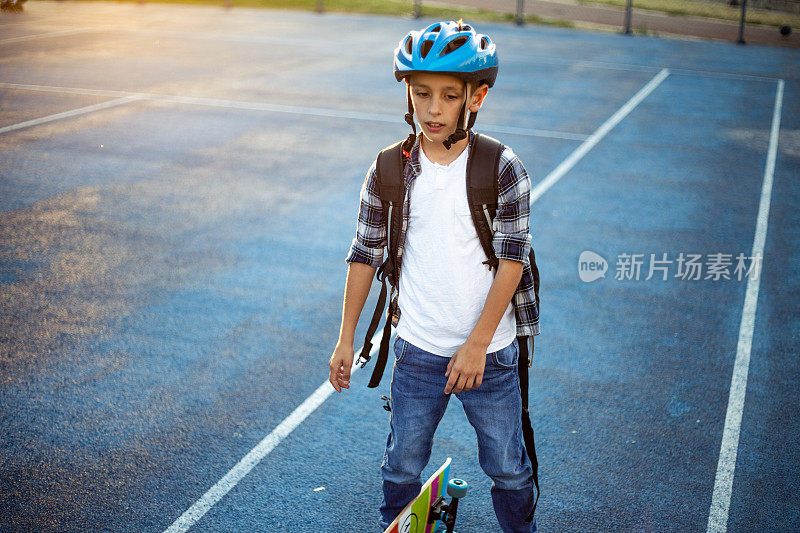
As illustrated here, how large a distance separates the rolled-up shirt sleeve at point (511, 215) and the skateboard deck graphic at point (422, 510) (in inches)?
47.3

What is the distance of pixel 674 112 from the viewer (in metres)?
14.2

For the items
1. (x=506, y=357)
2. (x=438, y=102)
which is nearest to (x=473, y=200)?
(x=438, y=102)

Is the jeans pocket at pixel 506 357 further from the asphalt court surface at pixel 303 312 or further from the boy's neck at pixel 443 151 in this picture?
the asphalt court surface at pixel 303 312

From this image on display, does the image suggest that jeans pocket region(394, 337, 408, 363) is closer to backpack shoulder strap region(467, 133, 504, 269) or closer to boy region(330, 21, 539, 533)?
boy region(330, 21, 539, 533)

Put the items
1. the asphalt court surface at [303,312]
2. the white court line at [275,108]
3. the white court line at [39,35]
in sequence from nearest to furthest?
the asphalt court surface at [303,312] → the white court line at [275,108] → the white court line at [39,35]

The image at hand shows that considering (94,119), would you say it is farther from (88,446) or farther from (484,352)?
(484,352)

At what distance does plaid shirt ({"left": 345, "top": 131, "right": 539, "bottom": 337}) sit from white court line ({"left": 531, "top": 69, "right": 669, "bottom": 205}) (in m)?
6.12

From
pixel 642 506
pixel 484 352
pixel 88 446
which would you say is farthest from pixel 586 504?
pixel 88 446

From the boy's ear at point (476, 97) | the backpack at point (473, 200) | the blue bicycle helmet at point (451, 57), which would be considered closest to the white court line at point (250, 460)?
the backpack at point (473, 200)

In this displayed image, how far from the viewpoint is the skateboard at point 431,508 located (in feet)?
10.8

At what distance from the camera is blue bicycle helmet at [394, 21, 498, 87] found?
3.01 meters

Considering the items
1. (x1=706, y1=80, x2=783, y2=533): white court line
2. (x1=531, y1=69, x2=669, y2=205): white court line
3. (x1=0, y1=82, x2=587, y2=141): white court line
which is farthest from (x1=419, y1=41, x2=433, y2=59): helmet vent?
(x1=0, y1=82, x2=587, y2=141): white court line

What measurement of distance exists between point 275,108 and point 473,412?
1142 cm

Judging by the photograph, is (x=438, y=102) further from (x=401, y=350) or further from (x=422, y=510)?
(x=422, y=510)
